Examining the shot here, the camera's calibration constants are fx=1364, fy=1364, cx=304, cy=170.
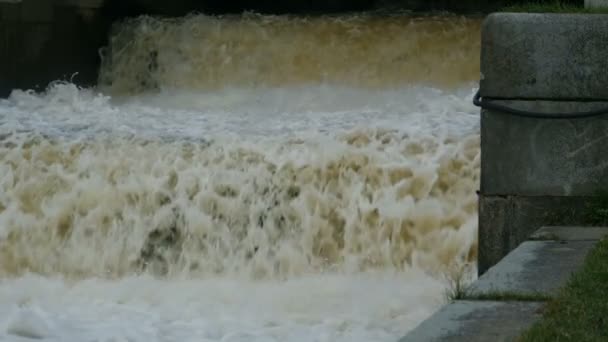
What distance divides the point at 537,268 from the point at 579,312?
105 cm

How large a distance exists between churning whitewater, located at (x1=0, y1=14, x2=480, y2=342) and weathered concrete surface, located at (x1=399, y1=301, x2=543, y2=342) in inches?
79.8

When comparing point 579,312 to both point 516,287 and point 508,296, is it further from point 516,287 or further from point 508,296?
point 516,287

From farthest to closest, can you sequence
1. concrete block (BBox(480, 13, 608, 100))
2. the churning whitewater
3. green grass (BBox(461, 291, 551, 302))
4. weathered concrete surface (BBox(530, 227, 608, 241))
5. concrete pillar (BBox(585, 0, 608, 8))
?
concrete pillar (BBox(585, 0, 608, 8)) → the churning whitewater → concrete block (BBox(480, 13, 608, 100)) → weathered concrete surface (BBox(530, 227, 608, 241)) → green grass (BBox(461, 291, 551, 302))

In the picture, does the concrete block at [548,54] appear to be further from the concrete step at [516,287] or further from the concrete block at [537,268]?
the concrete block at [537,268]

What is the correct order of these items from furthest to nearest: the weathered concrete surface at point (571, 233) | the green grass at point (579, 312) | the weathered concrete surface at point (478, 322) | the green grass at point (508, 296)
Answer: the weathered concrete surface at point (571, 233)
the green grass at point (508, 296)
the weathered concrete surface at point (478, 322)
the green grass at point (579, 312)

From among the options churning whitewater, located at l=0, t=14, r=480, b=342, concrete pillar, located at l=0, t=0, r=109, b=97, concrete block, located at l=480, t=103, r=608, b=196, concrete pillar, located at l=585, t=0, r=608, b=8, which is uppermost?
concrete pillar, located at l=585, t=0, r=608, b=8

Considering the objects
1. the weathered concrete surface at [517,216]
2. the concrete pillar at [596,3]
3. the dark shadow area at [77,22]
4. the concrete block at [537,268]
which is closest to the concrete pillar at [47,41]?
the dark shadow area at [77,22]

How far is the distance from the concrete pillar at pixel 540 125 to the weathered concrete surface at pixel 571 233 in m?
0.26

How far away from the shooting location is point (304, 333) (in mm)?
7027

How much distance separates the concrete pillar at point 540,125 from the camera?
6.71m

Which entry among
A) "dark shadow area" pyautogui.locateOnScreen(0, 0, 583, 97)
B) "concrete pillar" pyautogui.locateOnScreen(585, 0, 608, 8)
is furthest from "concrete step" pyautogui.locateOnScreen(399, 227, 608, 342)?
"dark shadow area" pyautogui.locateOnScreen(0, 0, 583, 97)

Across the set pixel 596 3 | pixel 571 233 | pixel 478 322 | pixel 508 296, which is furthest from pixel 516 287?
pixel 596 3

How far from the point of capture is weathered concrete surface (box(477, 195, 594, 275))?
6.79m

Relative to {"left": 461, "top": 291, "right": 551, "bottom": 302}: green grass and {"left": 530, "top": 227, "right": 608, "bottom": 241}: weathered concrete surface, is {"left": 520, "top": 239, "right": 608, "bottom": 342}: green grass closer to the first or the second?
{"left": 461, "top": 291, "right": 551, "bottom": 302}: green grass
